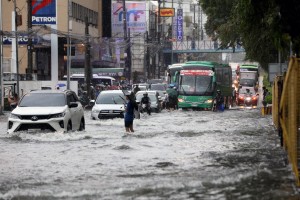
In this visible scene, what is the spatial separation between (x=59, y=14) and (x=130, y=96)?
51.6 metres

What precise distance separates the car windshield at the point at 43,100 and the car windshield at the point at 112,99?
10.4m

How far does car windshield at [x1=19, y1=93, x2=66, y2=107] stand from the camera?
2506cm

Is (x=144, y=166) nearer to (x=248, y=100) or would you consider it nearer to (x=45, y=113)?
(x=45, y=113)

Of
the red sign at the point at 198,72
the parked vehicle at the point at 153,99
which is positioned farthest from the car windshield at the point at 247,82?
the parked vehicle at the point at 153,99

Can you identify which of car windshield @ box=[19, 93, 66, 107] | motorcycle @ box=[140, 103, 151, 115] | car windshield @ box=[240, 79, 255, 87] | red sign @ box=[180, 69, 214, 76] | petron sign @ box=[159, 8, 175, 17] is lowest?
motorcycle @ box=[140, 103, 151, 115]

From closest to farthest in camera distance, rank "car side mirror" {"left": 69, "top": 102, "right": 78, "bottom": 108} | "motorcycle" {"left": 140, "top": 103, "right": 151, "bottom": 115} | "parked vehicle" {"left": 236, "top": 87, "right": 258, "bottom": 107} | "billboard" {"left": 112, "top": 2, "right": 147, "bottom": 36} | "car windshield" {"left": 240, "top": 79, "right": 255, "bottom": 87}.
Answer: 1. "car side mirror" {"left": 69, "top": 102, "right": 78, "bottom": 108}
2. "motorcycle" {"left": 140, "top": 103, "right": 151, "bottom": 115}
3. "parked vehicle" {"left": 236, "top": 87, "right": 258, "bottom": 107}
4. "car windshield" {"left": 240, "top": 79, "right": 255, "bottom": 87}
5. "billboard" {"left": 112, "top": 2, "right": 147, "bottom": 36}

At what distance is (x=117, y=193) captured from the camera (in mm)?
12273

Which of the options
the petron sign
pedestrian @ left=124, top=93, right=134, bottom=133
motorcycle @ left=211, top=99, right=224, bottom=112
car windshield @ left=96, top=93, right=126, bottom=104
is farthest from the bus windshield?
the petron sign

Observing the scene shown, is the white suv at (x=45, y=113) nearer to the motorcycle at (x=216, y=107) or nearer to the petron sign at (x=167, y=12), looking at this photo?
the motorcycle at (x=216, y=107)

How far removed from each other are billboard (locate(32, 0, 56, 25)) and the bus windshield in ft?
47.6

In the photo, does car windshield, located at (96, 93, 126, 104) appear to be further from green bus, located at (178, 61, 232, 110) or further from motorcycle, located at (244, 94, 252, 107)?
motorcycle, located at (244, 94, 252, 107)

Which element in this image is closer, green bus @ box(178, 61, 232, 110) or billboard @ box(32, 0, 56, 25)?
green bus @ box(178, 61, 232, 110)

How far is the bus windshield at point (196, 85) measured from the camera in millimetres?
52906

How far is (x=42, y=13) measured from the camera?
204ft
